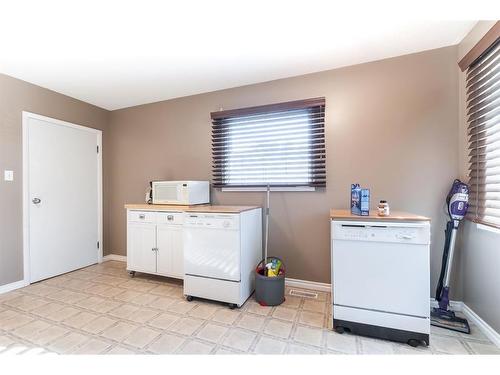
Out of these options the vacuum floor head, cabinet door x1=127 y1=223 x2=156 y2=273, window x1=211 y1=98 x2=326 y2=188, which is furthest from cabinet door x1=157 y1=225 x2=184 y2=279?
the vacuum floor head

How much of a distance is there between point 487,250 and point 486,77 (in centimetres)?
127

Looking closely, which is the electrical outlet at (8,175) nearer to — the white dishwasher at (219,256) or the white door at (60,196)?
the white door at (60,196)

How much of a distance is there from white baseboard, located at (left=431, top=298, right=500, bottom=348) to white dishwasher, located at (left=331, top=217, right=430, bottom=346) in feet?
1.60

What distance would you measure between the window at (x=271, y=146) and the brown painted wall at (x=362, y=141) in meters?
0.11

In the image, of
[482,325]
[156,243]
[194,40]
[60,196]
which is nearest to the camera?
[482,325]

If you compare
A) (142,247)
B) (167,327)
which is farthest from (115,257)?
(167,327)

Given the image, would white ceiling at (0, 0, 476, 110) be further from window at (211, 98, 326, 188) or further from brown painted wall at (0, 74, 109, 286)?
window at (211, 98, 326, 188)

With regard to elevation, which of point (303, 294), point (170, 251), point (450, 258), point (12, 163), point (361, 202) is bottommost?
point (303, 294)

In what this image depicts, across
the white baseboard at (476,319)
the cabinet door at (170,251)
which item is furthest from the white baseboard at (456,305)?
the cabinet door at (170,251)

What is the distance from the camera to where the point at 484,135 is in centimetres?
179

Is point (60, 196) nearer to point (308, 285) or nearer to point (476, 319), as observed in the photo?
point (308, 285)

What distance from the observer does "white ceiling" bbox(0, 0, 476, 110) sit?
5.47ft

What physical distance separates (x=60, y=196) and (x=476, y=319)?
14.6 feet
